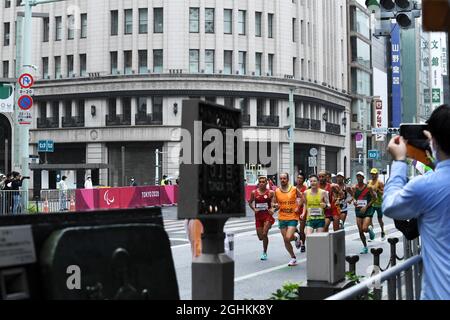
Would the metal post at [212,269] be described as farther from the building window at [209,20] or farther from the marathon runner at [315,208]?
the building window at [209,20]

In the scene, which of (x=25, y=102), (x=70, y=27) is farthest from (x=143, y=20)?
(x=25, y=102)

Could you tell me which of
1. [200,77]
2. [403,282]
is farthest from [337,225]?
[200,77]

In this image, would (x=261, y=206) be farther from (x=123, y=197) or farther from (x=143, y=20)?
(x=143, y=20)

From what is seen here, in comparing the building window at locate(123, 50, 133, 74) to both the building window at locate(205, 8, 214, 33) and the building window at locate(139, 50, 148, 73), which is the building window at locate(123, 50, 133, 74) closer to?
the building window at locate(139, 50, 148, 73)

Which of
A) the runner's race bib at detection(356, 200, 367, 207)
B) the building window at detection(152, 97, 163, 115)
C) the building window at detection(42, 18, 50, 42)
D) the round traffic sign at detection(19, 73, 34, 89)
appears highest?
the building window at detection(42, 18, 50, 42)

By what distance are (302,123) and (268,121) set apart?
4266mm

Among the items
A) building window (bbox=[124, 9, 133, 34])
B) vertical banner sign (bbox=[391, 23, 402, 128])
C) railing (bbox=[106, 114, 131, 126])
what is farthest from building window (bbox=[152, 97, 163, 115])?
vertical banner sign (bbox=[391, 23, 402, 128])

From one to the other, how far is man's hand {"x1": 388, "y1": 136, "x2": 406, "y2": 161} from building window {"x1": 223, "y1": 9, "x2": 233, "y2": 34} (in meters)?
52.1

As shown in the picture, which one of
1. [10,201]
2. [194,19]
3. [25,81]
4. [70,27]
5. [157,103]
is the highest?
[194,19]

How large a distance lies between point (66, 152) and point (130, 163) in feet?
22.7

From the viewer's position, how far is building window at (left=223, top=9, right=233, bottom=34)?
54.6 m

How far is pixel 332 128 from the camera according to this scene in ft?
208

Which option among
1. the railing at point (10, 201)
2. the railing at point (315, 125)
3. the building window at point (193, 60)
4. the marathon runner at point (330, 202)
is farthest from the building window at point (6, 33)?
the marathon runner at point (330, 202)

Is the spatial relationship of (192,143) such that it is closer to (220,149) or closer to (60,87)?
(220,149)
